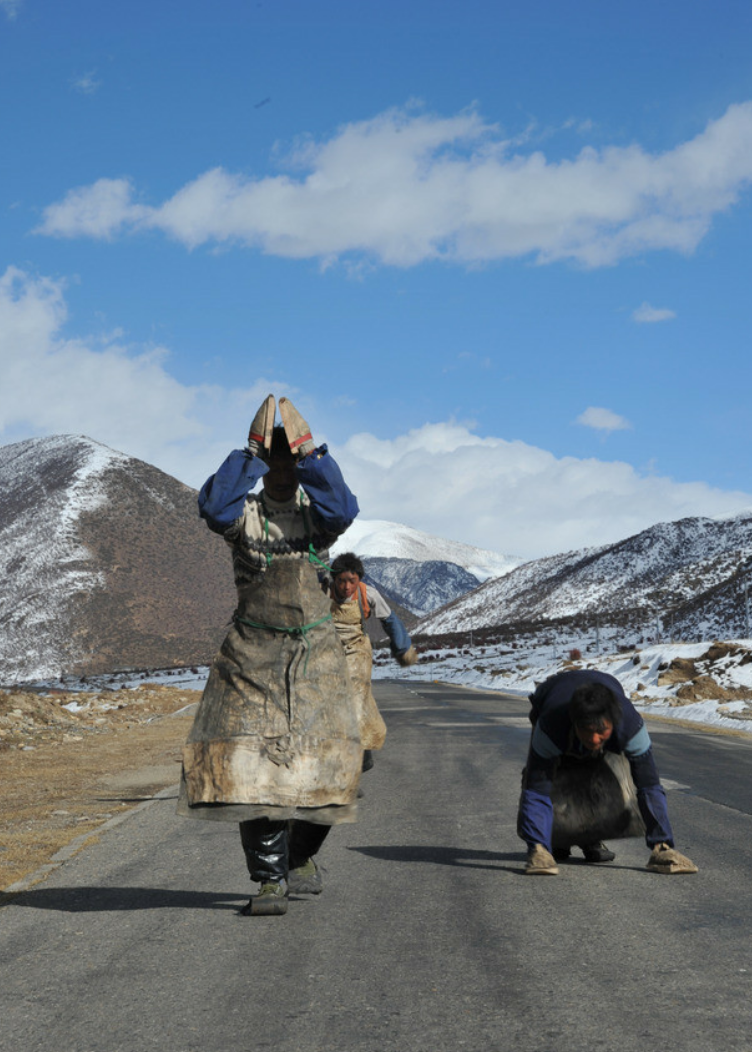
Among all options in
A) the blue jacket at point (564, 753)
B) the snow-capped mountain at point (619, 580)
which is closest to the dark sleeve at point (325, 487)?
the blue jacket at point (564, 753)

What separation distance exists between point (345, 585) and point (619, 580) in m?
130

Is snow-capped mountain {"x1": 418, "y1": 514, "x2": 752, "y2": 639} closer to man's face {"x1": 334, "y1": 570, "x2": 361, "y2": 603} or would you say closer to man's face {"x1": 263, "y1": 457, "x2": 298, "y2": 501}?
man's face {"x1": 334, "y1": 570, "x2": 361, "y2": 603}

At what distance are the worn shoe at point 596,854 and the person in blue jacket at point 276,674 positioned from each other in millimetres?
2018

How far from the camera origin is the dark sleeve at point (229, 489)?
521cm

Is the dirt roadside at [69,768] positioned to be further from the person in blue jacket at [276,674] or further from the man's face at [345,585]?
the man's face at [345,585]

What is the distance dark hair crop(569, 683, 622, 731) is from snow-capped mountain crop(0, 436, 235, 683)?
87.5 meters

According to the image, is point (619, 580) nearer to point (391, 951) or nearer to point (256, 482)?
point (256, 482)

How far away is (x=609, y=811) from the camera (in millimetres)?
6473

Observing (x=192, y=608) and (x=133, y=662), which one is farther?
(x=192, y=608)

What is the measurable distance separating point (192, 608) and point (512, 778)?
95.2m

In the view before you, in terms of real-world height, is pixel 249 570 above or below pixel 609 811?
above

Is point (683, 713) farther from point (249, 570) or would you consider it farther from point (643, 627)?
point (643, 627)

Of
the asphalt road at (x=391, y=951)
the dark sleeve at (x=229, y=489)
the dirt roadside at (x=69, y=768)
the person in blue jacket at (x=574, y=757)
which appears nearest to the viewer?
the asphalt road at (x=391, y=951)

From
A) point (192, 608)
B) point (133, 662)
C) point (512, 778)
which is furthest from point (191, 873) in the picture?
point (192, 608)
